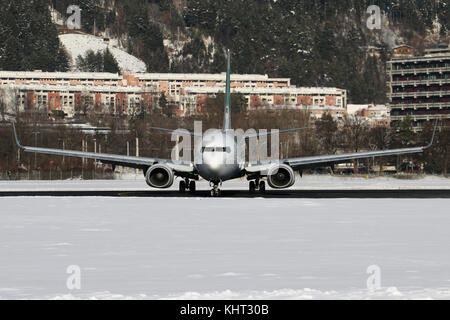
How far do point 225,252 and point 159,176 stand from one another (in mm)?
34087

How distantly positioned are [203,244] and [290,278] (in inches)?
296

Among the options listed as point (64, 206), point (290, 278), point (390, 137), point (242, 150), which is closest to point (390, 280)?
point (290, 278)

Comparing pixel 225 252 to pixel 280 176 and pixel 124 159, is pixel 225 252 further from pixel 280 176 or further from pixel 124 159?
pixel 124 159

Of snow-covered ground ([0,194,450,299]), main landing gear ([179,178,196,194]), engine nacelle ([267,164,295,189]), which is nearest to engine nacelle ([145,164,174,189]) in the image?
main landing gear ([179,178,196,194])

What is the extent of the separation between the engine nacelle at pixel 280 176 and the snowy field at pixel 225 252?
13.4 meters

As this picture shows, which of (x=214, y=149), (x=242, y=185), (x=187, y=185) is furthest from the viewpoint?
(x=242, y=185)

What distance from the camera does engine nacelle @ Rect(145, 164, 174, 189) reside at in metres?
62.0

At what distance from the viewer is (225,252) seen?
28672mm

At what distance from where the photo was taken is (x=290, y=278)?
23656 millimetres

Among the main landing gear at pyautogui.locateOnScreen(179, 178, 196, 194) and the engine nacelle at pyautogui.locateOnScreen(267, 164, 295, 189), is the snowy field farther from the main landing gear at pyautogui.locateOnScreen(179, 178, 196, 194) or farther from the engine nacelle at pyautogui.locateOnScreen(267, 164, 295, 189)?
the main landing gear at pyautogui.locateOnScreen(179, 178, 196, 194)

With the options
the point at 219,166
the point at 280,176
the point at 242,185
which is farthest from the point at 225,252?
the point at 242,185

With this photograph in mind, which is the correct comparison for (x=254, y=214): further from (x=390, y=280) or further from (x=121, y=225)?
(x=390, y=280)

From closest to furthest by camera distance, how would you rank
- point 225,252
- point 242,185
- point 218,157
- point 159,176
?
point 225,252, point 218,157, point 159,176, point 242,185

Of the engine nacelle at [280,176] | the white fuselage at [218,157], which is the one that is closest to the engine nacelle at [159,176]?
the white fuselage at [218,157]
